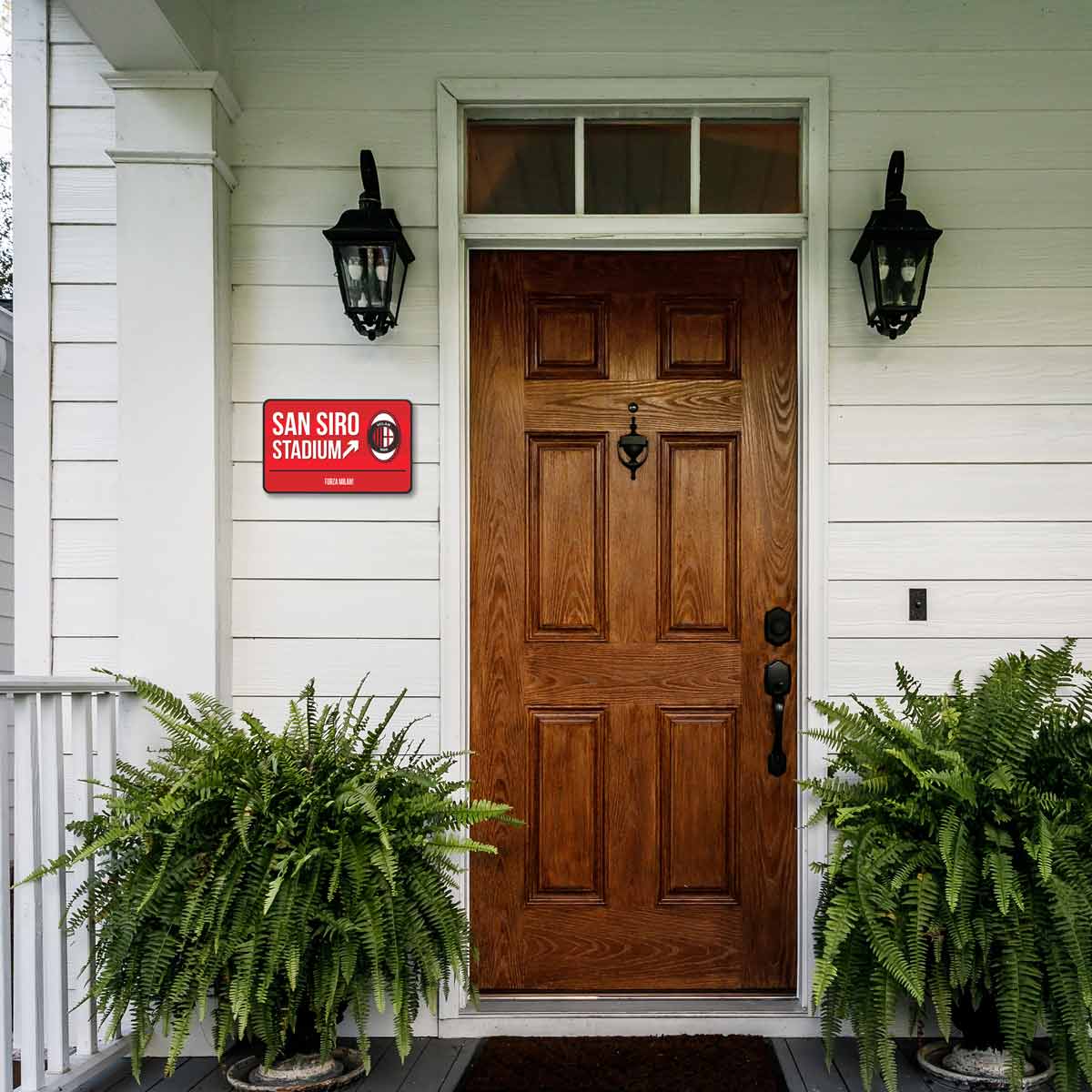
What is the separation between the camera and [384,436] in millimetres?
2607

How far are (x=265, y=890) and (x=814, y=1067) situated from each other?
1356 mm

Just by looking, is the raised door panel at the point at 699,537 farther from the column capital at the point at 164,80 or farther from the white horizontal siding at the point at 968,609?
the column capital at the point at 164,80

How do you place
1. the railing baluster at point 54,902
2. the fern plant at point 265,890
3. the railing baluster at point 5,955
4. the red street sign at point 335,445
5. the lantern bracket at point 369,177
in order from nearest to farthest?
the railing baluster at point 5,955 < the fern plant at point 265,890 < the railing baluster at point 54,902 < the lantern bracket at point 369,177 < the red street sign at point 335,445

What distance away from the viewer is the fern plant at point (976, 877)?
6.57ft

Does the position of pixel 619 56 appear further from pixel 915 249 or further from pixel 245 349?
pixel 245 349

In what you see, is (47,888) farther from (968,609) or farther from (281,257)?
(968,609)

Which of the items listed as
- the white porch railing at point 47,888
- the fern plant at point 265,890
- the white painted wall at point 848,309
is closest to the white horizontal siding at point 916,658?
the white painted wall at point 848,309

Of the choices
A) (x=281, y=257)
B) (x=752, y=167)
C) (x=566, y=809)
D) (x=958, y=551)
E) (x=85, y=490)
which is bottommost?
(x=566, y=809)

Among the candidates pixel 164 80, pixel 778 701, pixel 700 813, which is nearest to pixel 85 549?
pixel 164 80

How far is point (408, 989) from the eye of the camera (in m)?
2.13

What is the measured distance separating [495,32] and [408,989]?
234 centimetres

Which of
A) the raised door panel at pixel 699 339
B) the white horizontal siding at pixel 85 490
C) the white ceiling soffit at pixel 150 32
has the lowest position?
the white horizontal siding at pixel 85 490

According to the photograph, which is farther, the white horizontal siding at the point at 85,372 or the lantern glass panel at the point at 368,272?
the white horizontal siding at the point at 85,372

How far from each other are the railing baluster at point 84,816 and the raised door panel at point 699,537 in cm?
143
